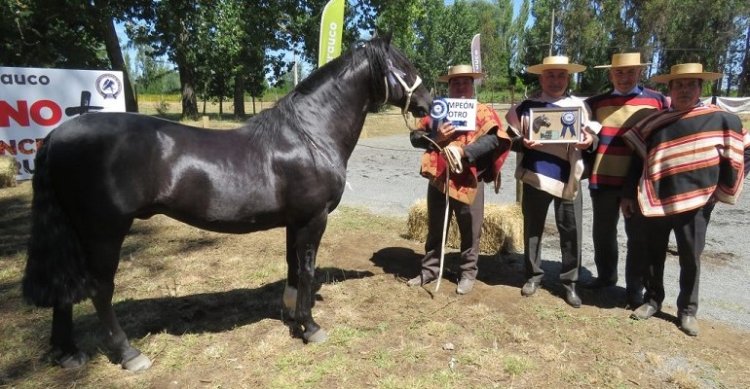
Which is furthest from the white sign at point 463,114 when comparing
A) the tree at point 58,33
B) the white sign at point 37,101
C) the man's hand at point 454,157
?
the tree at point 58,33

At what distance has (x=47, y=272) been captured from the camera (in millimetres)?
2580

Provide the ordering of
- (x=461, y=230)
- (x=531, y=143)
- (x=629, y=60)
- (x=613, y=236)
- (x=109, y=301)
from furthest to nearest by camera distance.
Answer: (x=461, y=230), (x=613, y=236), (x=531, y=143), (x=629, y=60), (x=109, y=301)

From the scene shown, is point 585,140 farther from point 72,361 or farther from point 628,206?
point 72,361

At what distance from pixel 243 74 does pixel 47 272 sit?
24760 millimetres

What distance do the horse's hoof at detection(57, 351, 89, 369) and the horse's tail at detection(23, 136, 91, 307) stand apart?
1.60 feet

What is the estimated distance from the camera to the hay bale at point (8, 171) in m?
8.05

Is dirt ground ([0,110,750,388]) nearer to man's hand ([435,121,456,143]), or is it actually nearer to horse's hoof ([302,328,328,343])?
horse's hoof ([302,328,328,343])

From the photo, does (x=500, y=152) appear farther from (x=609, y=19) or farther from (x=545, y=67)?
(x=609, y=19)

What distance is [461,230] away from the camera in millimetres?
4207

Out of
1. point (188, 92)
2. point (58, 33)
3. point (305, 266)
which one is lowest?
point (305, 266)

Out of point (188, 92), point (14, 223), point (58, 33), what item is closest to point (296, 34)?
point (188, 92)

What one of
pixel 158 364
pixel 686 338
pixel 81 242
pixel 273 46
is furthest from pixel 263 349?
pixel 273 46

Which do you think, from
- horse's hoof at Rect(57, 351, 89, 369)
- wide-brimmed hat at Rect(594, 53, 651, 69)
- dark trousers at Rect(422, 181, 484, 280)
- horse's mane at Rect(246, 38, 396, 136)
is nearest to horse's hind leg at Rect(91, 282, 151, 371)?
horse's hoof at Rect(57, 351, 89, 369)

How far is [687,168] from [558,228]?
1112 mm
